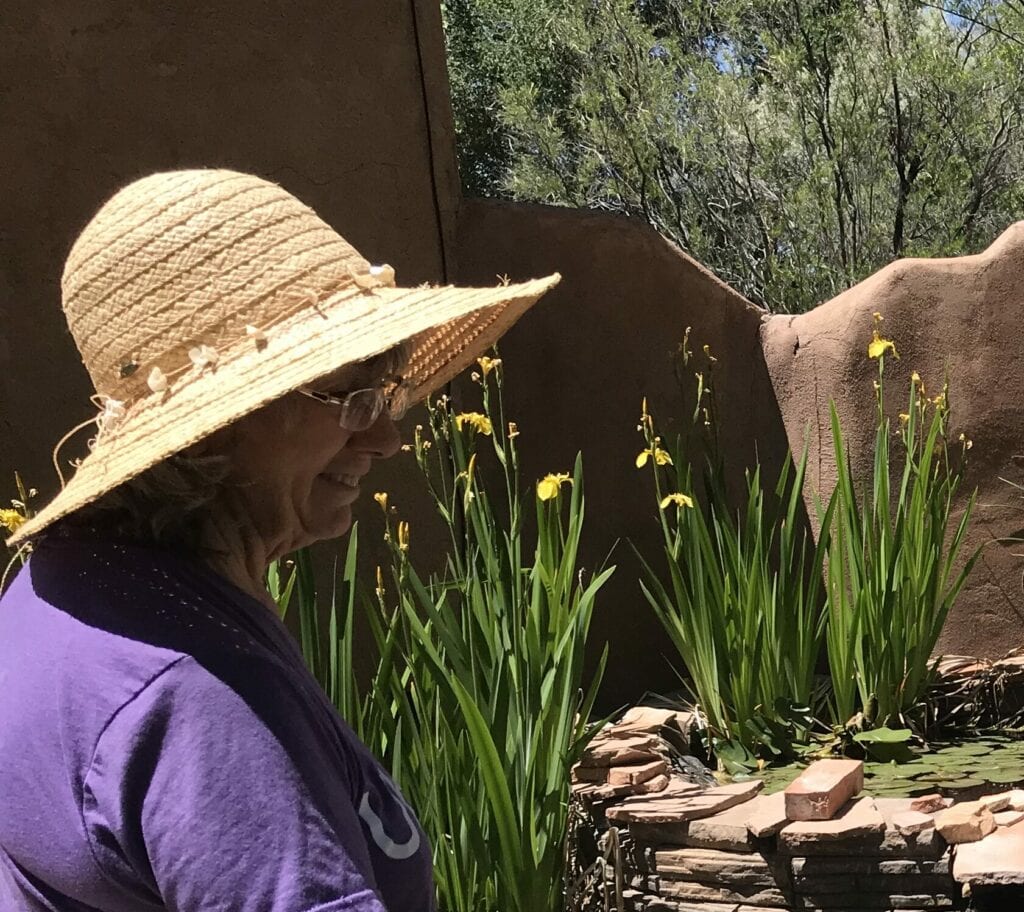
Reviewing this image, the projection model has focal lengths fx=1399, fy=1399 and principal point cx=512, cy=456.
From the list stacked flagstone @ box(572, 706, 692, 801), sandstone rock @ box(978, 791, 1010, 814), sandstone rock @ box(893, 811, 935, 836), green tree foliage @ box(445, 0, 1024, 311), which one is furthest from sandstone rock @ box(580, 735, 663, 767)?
green tree foliage @ box(445, 0, 1024, 311)

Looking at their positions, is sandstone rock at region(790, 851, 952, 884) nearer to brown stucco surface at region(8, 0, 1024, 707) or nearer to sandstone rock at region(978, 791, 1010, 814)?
sandstone rock at region(978, 791, 1010, 814)

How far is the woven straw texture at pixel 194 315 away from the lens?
100 centimetres

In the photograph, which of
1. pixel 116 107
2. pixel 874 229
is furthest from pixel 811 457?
pixel 874 229

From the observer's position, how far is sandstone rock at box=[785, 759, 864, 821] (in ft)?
9.00

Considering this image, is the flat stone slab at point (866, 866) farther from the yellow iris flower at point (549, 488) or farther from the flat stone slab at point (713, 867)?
the yellow iris flower at point (549, 488)

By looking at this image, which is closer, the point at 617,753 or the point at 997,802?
the point at 997,802

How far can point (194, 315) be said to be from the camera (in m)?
1.02

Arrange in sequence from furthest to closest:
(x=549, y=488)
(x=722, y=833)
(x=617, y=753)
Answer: (x=617, y=753)
(x=722, y=833)
(x=549, y=488)

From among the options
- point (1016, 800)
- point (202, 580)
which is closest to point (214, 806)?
point (202, 580)

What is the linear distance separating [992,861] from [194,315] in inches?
83.4

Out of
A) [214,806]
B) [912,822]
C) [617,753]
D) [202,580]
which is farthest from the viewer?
[617,753]

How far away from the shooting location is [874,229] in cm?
1011

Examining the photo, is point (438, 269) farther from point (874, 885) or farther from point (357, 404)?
point (357, 404)

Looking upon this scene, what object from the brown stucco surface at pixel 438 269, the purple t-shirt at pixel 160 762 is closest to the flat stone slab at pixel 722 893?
the brown stucco surface at pixel 438 269
